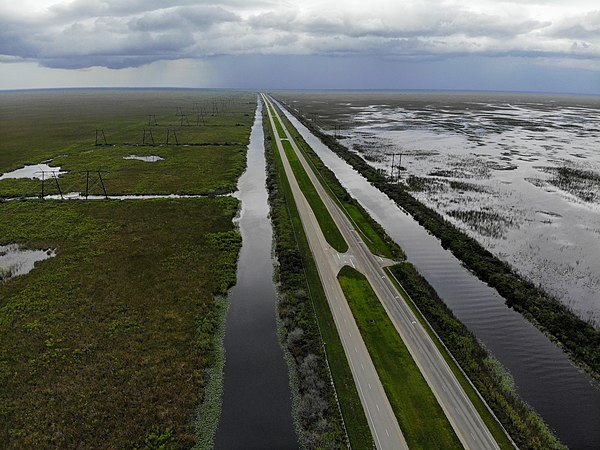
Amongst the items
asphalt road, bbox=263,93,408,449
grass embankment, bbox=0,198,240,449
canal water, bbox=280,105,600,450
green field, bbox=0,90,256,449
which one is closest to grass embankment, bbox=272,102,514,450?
canal water, bbox=280,105,600,450

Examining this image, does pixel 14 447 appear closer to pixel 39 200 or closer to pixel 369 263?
pixel 369 263

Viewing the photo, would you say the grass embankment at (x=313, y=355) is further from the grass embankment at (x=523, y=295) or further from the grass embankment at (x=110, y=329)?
the grass embankment at (x=523, y=295)

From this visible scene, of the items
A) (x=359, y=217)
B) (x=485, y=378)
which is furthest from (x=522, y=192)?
(x=485, y=378)

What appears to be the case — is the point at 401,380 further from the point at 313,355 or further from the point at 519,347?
the point at 519,347

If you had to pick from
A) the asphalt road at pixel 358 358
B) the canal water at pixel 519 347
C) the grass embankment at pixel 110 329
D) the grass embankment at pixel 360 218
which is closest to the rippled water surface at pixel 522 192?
the canal water at pixel 519 347

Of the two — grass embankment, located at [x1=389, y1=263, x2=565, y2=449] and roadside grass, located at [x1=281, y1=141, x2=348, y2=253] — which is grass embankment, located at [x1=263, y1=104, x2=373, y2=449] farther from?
grass embankment, located at [x1=389, y1=263, x2=565, y2=449]
